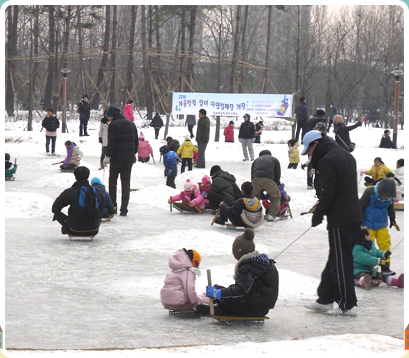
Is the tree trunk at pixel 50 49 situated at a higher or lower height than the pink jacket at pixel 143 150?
higher

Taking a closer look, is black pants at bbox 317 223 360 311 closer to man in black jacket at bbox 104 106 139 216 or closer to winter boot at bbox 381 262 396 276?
winter boot at bbox 381 262 396 276

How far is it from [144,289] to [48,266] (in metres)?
1.61

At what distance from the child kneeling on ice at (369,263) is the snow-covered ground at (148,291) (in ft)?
0.44

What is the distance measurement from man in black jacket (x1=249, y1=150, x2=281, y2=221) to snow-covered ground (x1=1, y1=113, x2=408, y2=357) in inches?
16.6

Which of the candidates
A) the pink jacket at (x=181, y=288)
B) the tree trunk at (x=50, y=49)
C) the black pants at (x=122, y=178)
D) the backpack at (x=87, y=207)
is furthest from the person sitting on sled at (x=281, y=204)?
the tree trunk at (x=50, y=49)

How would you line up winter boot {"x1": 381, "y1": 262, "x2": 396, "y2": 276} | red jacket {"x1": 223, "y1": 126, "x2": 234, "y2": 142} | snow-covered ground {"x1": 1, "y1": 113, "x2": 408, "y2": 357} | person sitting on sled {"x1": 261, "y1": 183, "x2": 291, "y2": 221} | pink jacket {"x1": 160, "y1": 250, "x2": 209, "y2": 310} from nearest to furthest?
snow-covered ground {"x1": 1, "y1": 113, "x2": 408, "y2": 357}
pink jacket {"x1": 160, "y1": 250, "x2": 209, "y2": 310}
winter boot {"x1": 381, "y1": 262, "x2": 396, "y2": 276}
person sitting on sled {"x1": 261, "y1": 183, "x2": 291, "y2": 221}
red jacket {"x1": 223, "y1": 126, "x2": 234, "y2": 142}

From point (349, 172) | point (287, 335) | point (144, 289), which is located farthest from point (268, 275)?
point (144, 289)

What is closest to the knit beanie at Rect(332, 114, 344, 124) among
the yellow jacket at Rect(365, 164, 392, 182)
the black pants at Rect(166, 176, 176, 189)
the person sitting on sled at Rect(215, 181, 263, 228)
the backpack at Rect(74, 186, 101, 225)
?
the yellow jacket at Rect(365, 164, 392, 182)

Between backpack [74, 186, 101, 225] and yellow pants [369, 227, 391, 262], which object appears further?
backpack [74, 186, 101, 225]

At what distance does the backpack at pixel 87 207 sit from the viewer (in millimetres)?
10008

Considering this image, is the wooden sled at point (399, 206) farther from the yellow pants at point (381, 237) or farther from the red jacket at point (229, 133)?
the red jacket at point (229, 133)

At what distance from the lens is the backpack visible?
10.0m

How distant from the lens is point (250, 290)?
6.31 meters
